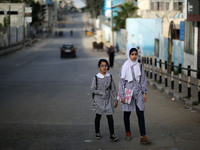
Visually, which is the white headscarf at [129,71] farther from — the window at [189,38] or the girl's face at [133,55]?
the window at [189,38]

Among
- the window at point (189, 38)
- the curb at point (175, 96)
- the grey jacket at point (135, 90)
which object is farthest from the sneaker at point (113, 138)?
the window at point (189, 38)

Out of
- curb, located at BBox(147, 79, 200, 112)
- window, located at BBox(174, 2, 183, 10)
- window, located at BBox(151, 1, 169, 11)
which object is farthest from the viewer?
window, located at BBox(151, 1, 169, 11)

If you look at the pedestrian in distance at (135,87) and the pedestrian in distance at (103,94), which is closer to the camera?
the pedestrian in distance at (135,87)

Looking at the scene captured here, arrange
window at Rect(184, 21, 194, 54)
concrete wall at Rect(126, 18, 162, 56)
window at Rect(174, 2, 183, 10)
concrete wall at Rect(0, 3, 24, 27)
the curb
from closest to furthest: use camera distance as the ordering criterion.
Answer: the curb
window at Rect(184, 21, 194, 54)
window at Rect(174, 2, 183, 10)
concrete wall at Rect(126, 18, 162, 56)
concrete wall at Rect(0, 3, 24, 27)

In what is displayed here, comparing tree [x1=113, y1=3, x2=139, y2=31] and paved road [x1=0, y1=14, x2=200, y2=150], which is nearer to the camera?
paved road [x1=0, y1=14, x2=200, y2=150]

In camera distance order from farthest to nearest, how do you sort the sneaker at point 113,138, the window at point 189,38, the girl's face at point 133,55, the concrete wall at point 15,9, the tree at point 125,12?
the concrete wall at point 15,9 → the tree at point 125,12 → the window at point 189,38 → the sneaker at point 113,138 → the girl's face at point 133,55

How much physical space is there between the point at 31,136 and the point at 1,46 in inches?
1513

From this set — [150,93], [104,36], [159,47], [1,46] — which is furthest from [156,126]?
[104,36]

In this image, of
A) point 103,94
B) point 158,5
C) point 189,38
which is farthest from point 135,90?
point 158,5

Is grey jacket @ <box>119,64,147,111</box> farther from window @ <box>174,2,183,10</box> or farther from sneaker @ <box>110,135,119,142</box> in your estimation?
window @ <box>174,2,183,10</box>

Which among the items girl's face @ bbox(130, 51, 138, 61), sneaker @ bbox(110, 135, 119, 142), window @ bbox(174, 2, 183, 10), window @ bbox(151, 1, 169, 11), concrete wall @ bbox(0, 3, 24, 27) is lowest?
sneaker @ bbox(110, 135, 119, 142)

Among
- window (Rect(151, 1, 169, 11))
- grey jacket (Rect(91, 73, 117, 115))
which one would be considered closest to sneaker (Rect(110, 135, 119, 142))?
grey jacket (Rect(91, 73, 117, 115))

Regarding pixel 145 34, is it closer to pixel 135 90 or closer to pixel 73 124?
pixel 73 124

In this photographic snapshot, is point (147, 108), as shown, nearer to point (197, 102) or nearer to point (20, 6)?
point (197, 102)
